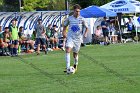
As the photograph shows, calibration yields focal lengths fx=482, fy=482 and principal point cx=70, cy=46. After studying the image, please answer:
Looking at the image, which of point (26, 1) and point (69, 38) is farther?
point (26, 1)

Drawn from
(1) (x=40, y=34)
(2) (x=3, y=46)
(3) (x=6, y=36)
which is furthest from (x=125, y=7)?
(2) (x=3, y=46)

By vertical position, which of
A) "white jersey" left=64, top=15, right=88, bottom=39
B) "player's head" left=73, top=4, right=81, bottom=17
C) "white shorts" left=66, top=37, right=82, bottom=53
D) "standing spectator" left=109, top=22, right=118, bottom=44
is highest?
"player's head" left=73, top=4, right=81, bottom=17

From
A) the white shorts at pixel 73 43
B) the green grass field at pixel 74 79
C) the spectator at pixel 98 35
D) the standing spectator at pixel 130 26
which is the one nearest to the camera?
the green grass field at pixel 74 79

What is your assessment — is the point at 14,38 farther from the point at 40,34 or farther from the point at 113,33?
the point at 113,33

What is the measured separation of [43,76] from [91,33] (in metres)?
23.3

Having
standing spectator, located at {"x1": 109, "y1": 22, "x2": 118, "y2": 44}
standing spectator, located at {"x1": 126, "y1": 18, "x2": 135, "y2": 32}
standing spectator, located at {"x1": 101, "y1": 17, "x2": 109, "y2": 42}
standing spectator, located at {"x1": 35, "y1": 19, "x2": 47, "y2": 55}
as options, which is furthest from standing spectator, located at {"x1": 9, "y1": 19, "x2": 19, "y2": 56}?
standing spectator, located at {"x1": 126, "y1": 18, "x2": 135, "y2": 32}

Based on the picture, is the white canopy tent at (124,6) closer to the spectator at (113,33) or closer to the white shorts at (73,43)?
the spectator at (113,33)

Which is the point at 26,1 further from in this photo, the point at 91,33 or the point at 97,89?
the point at 97,89

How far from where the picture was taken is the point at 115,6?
37906mm

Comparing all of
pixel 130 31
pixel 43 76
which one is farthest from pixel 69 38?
pixel 130 31

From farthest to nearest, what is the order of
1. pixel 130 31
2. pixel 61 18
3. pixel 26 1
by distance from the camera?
pixel 26 1 < pixel 130 31 < pixel 61 18

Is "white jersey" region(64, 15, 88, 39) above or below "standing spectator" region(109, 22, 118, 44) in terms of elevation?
above

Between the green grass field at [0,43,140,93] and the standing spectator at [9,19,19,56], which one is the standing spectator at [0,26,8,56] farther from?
the green grass field at [0,43,140,93]

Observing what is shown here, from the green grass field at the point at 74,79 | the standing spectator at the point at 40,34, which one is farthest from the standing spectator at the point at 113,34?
the green grass field at the point at 74,79
